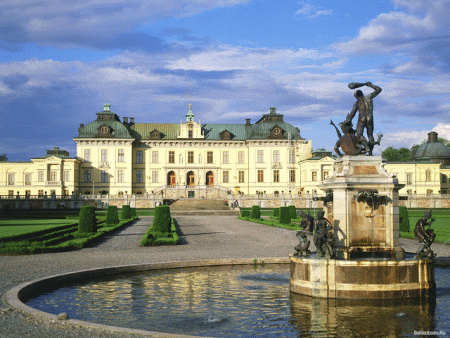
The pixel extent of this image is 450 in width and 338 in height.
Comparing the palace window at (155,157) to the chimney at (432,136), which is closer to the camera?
the palace window at (155,157)

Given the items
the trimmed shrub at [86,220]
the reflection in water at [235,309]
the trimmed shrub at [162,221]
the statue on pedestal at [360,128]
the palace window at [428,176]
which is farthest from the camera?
the palace window at [428,176]

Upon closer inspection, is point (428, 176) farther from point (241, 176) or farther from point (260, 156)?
point (241, 176)

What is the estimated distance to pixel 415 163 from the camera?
73188 millimetres

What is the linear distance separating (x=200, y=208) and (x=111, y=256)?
3960 cm

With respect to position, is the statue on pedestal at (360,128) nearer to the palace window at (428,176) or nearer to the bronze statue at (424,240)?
the bronze statue at (424,240)

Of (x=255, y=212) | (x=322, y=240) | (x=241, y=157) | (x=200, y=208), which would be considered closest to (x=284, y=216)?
(x=255, y=212)

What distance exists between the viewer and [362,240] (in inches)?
438

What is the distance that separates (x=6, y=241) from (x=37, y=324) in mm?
12831

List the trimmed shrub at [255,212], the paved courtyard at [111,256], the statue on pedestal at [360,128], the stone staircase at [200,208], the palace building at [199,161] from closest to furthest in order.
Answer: the paved courtyard at [111,256] → the statue on pedestal at [360,128] → the trimmed shrub at [255,212] → the stone staircase at [200,208] → the palace building at [199,161]

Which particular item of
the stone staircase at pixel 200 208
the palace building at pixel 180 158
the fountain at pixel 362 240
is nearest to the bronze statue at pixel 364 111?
the fountain at pixel 362 240

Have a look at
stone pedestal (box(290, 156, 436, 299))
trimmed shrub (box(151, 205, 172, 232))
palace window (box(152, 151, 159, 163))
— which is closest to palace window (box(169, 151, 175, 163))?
palace window (box(152, 151, 159, 163))

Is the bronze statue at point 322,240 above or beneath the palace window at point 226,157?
beneath

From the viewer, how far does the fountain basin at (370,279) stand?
10.3 metres

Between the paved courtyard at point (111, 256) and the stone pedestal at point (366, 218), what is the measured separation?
552 cm
